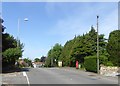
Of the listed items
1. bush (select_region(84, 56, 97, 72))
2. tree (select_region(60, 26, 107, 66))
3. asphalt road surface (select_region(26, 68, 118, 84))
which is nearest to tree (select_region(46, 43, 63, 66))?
tree (select_region(60, 26, 107, 66))

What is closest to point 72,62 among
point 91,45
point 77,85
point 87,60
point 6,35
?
point 91,45

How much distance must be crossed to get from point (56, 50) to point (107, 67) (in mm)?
85986

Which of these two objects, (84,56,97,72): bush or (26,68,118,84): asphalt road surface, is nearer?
(26,68,118,84): asphalt road surface

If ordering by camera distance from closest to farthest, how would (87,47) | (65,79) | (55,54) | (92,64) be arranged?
1. (65,79)
2. (92,64)
3. (87,47)
4. (55,54)

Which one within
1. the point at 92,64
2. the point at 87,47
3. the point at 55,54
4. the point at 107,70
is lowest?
the point at 107,70

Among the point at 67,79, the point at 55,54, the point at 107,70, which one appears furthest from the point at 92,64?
the point at 55,54

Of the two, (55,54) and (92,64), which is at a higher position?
(55,54)

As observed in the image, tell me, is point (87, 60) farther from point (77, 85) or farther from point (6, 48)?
point (77, 85)

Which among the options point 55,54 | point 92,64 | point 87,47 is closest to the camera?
point 92,64

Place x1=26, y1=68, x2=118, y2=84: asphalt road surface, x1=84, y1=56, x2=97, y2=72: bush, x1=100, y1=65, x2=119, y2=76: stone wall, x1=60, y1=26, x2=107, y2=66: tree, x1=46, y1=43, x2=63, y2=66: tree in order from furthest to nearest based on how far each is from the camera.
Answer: x1=46, y1=43, x2=63, y2=66: tree → x1=60, y1=26, x2=107, y2=66: tree → x1=84, y1=56, x2=97, y2=72: bush → x1=100, y1=65, x2=119, y2=76: stone wall → x1=26, y1=68, x2=118, y2=84: asphalt road surface

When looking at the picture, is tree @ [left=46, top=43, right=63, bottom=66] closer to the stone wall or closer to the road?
the stone wall

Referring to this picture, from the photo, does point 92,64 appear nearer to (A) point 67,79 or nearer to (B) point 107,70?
(B) point 107,70

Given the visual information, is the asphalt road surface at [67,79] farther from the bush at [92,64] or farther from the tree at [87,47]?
the tree at [87,47]

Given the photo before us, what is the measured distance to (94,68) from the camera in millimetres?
44156
